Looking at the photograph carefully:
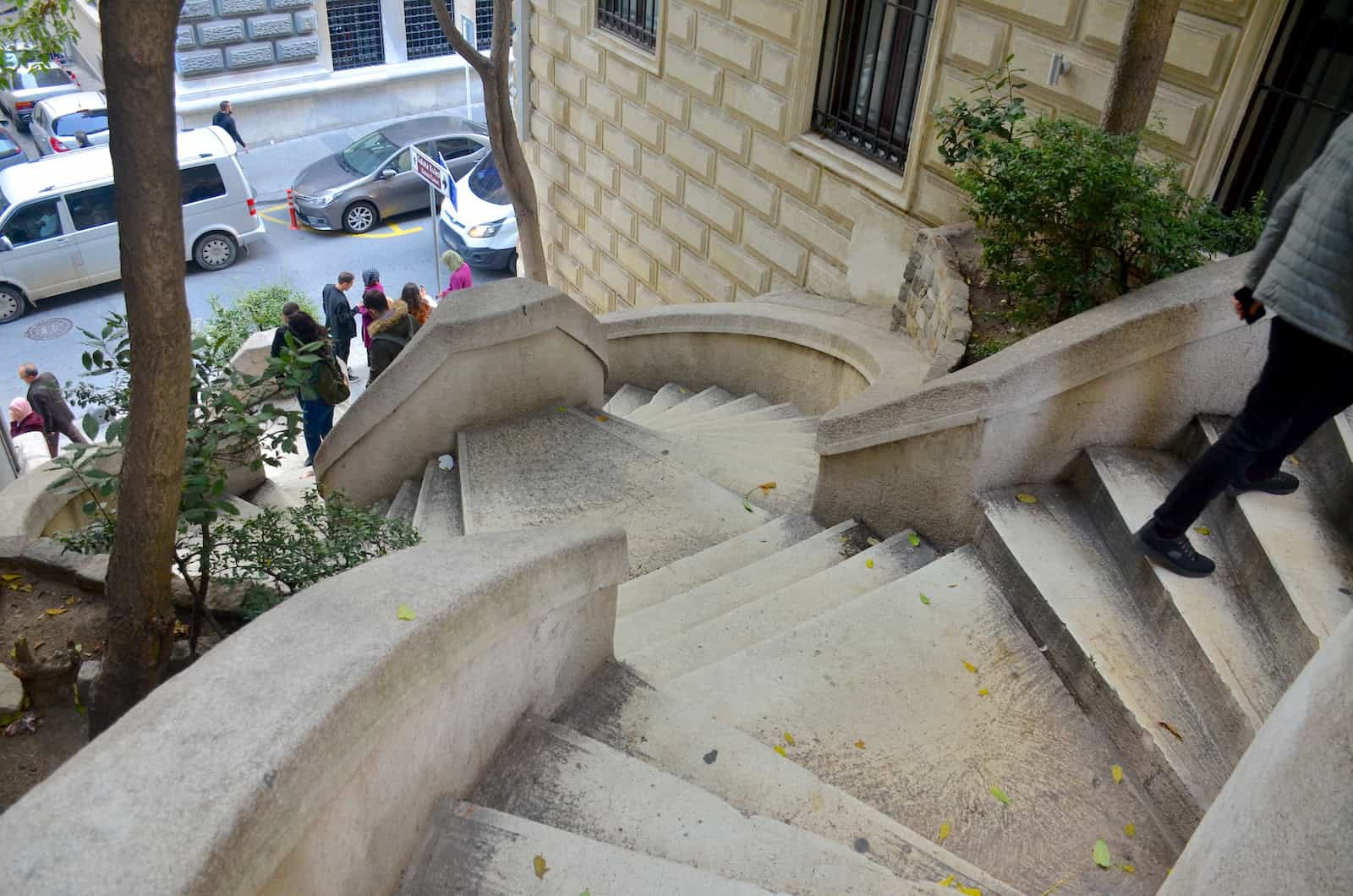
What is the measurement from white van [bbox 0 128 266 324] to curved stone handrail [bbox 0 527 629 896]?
13250 millimetres

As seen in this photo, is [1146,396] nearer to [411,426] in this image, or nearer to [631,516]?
[631,516]

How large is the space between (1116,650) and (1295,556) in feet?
2.11

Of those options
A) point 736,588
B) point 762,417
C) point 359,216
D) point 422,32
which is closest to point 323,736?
point 736,588

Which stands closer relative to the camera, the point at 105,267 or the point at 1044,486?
the point at 1044,486

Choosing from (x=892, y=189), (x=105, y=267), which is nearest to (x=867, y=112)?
(x=892, y=189)

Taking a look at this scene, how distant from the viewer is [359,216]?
54.2 ft

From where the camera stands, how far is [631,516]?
5.14 meters

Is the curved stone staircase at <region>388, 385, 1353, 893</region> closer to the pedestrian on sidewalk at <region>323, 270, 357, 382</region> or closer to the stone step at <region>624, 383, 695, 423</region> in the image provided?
the stone step at <region>624, 383, 695, 423</region>

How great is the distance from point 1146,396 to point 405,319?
250 inches

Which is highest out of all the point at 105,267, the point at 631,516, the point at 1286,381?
the point at 1286,381

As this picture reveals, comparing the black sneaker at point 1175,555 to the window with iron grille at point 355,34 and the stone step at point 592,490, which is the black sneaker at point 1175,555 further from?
the window with iron grille at point 355,34

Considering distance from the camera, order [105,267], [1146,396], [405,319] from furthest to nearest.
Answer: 1. [105,267]
2. [405,319]
3. [1146,396]

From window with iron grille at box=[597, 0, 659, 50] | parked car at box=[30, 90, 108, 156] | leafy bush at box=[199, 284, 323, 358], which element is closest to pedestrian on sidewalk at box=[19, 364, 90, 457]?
leafy bush at box=[199, 284, 323, 358]

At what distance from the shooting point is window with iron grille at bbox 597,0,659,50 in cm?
1057
